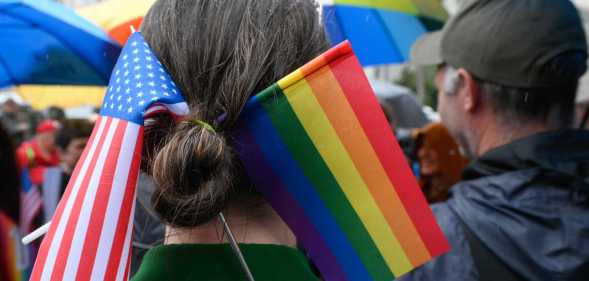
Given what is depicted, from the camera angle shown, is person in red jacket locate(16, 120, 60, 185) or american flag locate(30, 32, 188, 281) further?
person in red jacket locate(16, 120, 60, 185)

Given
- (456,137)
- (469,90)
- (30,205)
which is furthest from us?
(30,205)

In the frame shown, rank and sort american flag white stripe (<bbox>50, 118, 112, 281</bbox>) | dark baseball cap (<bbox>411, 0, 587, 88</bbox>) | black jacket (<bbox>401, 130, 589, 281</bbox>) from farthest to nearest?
dark baseball cap (<bbox>411, 0, 587, 88</bbox>)
black jacket (<bbox>401, 130, 589, 281</bbox>)
american flag white stripe (<bbox>50, 118, 112, 281</bbox>)

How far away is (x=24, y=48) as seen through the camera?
2574 mm

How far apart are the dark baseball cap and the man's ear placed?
0.03 m

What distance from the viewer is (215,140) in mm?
1050

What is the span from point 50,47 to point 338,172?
174 cm

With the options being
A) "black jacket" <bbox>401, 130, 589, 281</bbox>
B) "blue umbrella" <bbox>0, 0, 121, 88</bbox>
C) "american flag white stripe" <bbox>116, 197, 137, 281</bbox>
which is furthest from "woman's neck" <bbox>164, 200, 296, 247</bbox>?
"blue umbrella" <bbox>0, 0, 121, 88</bbox>

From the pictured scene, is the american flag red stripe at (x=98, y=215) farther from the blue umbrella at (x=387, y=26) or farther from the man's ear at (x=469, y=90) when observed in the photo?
the blue umbrella at (x=387, y=26)

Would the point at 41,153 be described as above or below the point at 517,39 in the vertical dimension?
above

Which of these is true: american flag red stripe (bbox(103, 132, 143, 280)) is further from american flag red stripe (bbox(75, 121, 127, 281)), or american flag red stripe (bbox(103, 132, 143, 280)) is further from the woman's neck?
the woman's neck

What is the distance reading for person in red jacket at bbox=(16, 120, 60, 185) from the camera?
5.65 meters

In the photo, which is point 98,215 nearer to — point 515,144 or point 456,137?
point 515,144

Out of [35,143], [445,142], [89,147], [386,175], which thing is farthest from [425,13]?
[35,143]

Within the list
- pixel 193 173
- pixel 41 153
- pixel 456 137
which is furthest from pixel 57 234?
pixel 41 153
